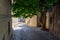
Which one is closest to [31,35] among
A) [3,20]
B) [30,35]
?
[30,35]

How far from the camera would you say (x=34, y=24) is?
20.5 metres

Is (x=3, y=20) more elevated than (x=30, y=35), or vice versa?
(x=3, y=20)

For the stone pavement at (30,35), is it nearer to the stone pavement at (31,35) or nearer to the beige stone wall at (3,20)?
the stone pavement at (31,35)

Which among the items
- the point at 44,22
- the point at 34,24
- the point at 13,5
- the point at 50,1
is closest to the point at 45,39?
the point at 13,5

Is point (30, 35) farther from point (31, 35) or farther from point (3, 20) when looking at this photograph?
point (3, 20)

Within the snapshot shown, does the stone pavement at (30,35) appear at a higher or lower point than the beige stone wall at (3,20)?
lower

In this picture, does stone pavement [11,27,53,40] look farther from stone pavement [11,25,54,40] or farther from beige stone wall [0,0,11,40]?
beige stone wall [0,0,11,40]

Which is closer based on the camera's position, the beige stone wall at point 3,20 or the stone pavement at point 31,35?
the beige stone wall at point 3,20

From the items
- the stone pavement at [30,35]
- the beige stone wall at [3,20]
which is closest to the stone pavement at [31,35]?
the stone pavement at [30,35]

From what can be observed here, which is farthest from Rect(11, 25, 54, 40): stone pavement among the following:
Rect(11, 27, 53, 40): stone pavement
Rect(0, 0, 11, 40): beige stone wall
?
Rect(0, 0, 11, 40): beige stone wall

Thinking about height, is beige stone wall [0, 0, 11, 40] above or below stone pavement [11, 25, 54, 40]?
above

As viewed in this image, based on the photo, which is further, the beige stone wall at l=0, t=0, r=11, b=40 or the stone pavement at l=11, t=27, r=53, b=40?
the stone pavement at l=11, t=27, r=53, b=40

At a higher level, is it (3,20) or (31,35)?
(3,20)

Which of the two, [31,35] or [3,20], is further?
[31,35]
